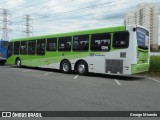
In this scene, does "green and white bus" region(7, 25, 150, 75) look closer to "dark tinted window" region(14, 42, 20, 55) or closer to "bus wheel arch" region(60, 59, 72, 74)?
"bus wheel arch" region(60, 59, 72, 74)

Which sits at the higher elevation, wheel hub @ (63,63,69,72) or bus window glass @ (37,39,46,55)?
bus window glass @ (37,39,46,55)

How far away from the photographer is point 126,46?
13953 mm

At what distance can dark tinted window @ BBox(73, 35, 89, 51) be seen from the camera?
16125 millimetres

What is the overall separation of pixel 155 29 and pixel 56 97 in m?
57.7

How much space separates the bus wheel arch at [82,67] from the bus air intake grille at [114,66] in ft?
6.11

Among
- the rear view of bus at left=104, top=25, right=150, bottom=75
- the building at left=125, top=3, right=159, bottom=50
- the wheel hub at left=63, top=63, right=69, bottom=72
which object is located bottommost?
Result: the wheel hub at left=63, top=63, right=69, bottom=72

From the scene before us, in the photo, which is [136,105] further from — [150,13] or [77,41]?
[150,13]

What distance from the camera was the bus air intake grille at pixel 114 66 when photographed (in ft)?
46.4

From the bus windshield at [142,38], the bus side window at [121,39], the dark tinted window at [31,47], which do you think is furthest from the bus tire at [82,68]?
the dark tinted window at [31,47]

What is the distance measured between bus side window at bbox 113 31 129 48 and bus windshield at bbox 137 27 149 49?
72cm

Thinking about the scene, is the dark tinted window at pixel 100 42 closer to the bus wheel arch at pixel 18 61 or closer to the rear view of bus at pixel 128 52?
the rear view of bus at pixel 128 52

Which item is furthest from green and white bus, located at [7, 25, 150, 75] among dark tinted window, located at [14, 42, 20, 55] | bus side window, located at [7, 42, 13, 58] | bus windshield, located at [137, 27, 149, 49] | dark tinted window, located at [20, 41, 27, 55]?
bus side window, located at [7, 42, 13, 58]

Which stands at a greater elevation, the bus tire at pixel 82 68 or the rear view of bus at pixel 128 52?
the rear view of bus at pixel 128 52

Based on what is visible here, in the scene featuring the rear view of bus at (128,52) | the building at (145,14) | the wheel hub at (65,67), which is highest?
the building at (145,14)
